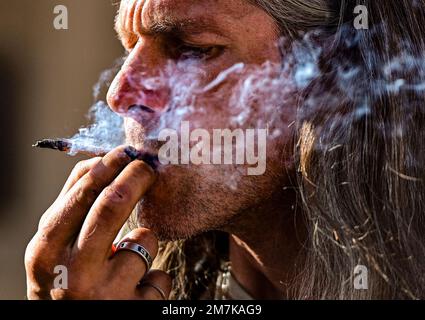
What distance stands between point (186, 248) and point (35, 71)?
278 centimetres

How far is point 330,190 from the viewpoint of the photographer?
86.0 inches

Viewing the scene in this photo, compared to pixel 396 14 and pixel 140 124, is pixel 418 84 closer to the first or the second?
pixel 396 14

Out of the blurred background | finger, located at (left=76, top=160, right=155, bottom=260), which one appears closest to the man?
finger, located at (left=76, top=160, right=155, bottom=260)

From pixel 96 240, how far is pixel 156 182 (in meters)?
0.31

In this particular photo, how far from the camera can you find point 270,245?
257cm

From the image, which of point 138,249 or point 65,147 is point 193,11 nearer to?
point 65,147

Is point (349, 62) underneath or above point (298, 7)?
underneath

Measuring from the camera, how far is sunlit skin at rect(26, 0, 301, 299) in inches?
77.0

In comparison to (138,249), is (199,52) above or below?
above

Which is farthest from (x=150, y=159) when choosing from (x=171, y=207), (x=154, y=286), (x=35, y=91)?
(x=35, y=91)

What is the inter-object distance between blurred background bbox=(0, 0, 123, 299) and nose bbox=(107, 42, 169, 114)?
7.97 feet

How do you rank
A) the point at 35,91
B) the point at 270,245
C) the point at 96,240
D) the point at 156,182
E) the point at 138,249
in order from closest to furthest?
the point at 96,240 → the point at 138,249 → the point at 156,182 → the point at 270,245 → the point at 35,91
